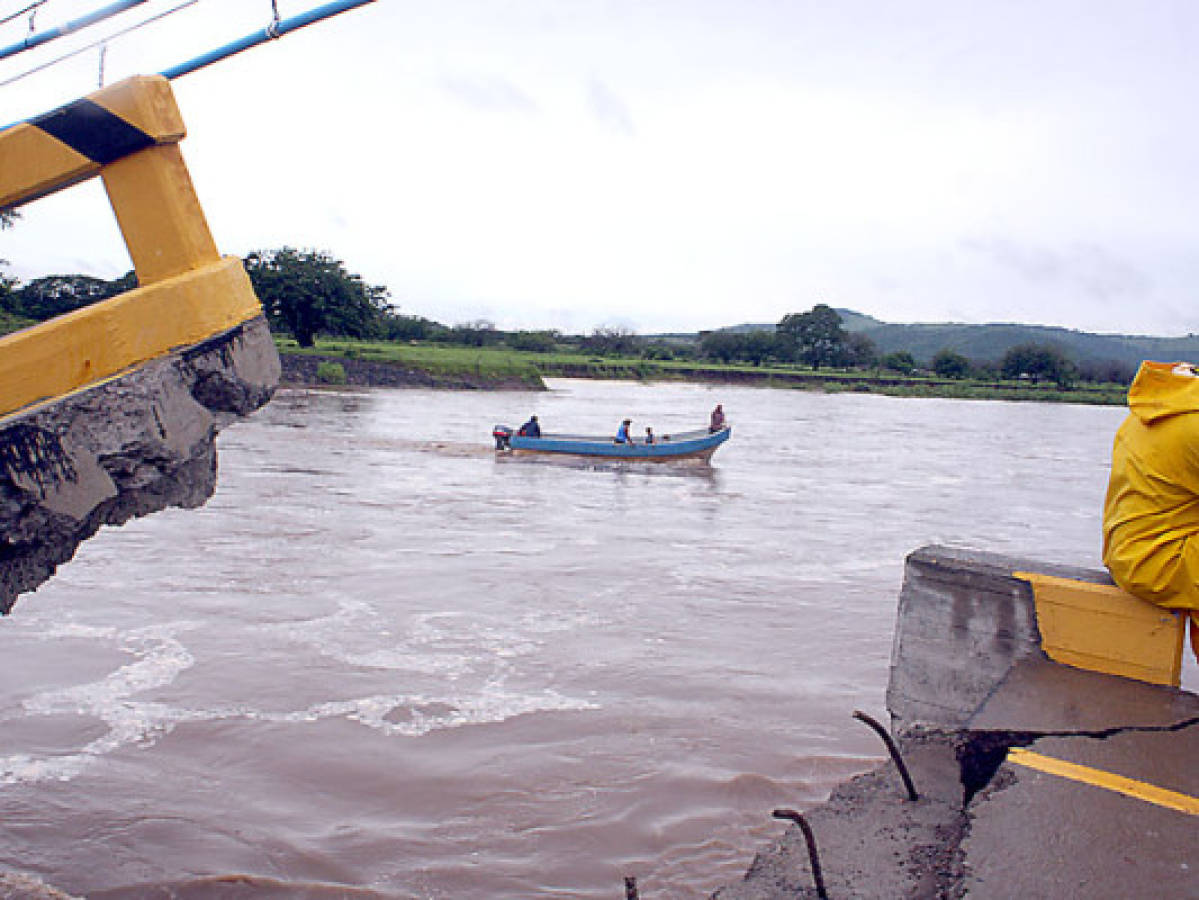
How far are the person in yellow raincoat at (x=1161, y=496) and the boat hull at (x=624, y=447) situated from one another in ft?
68.0

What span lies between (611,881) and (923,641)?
210cm

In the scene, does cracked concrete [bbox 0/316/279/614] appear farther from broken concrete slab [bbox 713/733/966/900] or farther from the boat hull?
the boat hull

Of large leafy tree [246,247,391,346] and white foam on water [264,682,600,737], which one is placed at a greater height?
large leafy tree [246,247,391,346]

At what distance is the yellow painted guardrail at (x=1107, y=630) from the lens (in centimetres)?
435

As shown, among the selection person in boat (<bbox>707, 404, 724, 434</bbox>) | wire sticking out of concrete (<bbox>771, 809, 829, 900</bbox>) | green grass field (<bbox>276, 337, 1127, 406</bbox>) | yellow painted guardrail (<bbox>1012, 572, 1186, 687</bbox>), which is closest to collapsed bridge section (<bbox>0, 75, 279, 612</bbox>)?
wire sticking out of concrete (<bbox>771, 809, 829, 900</bbox>)

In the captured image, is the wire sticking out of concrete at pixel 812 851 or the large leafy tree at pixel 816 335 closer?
the wire sticking out of concrete at pixel 812 851

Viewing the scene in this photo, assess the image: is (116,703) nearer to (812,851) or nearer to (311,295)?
(812,851)

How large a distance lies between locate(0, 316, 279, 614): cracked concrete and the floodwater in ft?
7.32

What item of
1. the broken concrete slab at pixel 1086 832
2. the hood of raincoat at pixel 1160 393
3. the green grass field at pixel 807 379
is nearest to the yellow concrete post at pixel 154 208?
the broken concrete slab at pixel 1086 832

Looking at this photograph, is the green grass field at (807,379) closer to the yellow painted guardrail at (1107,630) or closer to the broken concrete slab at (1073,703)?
the yellow painted guardrail at (1107,630)

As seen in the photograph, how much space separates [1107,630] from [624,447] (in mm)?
20676

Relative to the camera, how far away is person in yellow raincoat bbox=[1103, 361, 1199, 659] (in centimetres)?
408

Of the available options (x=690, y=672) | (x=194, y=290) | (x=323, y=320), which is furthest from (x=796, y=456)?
(x=323, y=320)

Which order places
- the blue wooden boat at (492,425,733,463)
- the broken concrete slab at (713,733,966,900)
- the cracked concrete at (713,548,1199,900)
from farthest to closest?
the blue wooden boat at (492,425,733,463)
the broken concrete slab at (713,733,966,900)
the cracked concrete at (713,548,1199,900)
